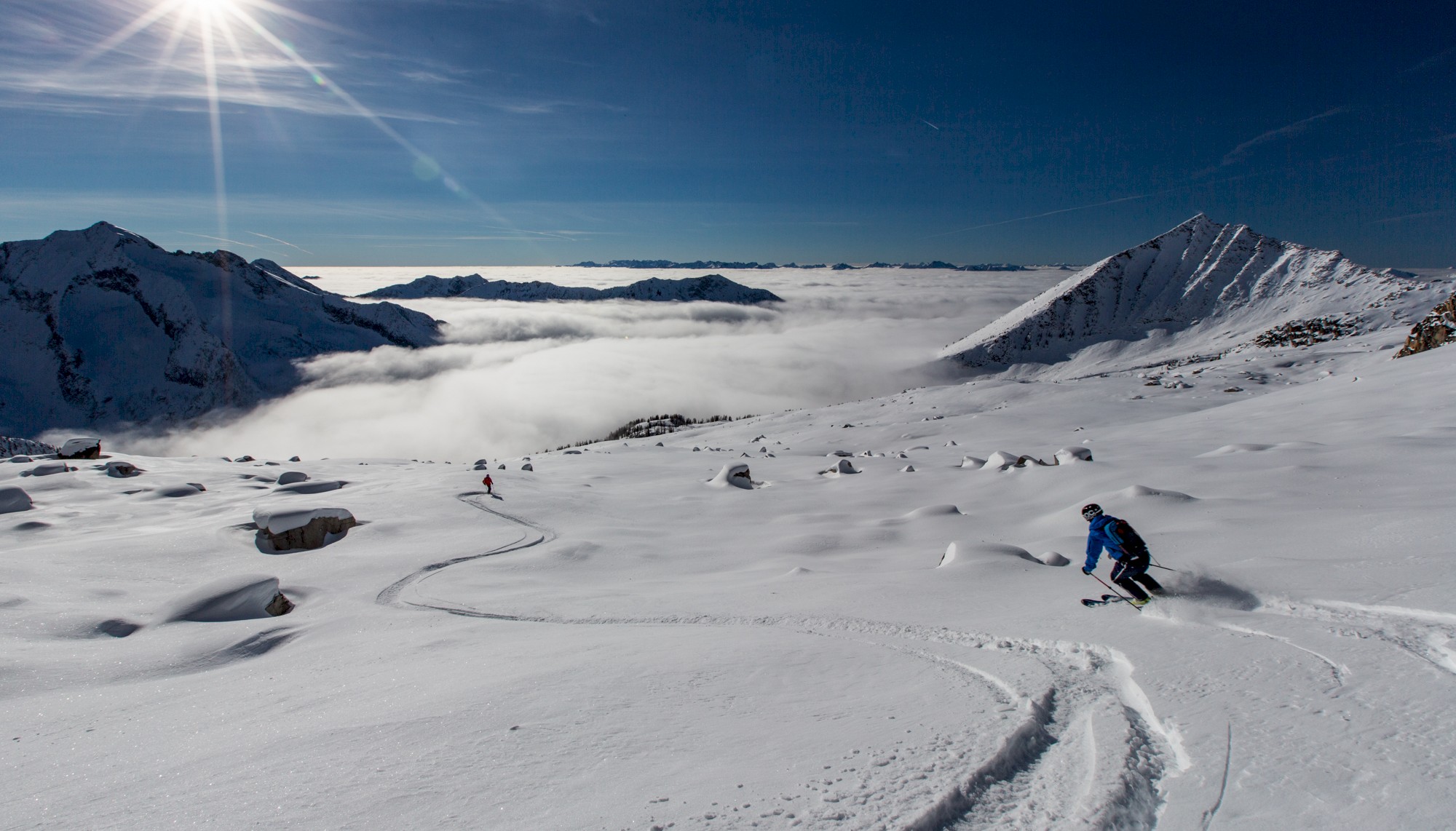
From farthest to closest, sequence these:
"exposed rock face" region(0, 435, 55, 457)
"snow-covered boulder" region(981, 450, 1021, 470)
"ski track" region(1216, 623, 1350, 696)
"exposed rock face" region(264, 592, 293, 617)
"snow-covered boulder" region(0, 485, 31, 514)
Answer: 1. "exposed rock face" region(0, 435, 55, 457)
2. "snow-covered boulder" region(981, 450, 1021, 470)
3. "snow-covered boulder" region(0, 485, 31, 514)
4. "exposed rock face" region(264, 592, 293, 617)
5. "ski track" region(1216, 623, 1350, 696)

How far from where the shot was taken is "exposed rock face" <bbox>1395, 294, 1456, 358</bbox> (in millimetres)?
53281

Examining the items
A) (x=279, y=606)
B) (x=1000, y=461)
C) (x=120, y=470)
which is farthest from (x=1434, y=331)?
(x=120, y=470)

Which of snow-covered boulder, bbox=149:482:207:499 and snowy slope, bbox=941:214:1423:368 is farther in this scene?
snowy slope, bbox=941:214:1423:368

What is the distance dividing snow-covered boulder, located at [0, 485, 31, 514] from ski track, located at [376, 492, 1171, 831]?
29.7 metres

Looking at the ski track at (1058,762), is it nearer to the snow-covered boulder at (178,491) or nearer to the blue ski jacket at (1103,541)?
the blue ski jacket at (1103,541)

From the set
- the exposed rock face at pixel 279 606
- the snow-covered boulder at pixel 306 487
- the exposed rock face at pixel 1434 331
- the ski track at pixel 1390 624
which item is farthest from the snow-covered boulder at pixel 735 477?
the exposed rock face at pixel 1434 331

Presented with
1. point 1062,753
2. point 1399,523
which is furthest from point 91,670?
point 1399,523

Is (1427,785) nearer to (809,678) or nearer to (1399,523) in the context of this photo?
(809,678)

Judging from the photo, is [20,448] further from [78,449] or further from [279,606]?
[279,606]

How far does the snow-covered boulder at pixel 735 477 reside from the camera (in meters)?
28.8

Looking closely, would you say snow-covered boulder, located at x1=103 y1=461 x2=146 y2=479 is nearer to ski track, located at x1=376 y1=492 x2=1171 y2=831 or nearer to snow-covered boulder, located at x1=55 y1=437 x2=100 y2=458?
snow-covered boulder, located at x1=55 y1=437 x2=100 y2=458

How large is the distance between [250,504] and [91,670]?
63.0 feet

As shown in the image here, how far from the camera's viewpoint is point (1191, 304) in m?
175

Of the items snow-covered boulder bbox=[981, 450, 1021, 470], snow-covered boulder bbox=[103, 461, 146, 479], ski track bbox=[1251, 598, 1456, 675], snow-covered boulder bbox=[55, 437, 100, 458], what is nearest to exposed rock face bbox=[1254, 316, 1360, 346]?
snow-covered boulder bbox=[981, 450, 1021, 470]
